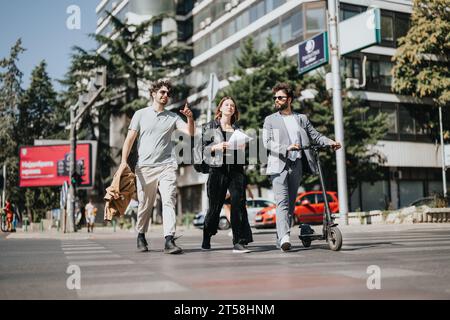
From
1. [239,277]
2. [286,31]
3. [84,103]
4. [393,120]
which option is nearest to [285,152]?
[239,277]

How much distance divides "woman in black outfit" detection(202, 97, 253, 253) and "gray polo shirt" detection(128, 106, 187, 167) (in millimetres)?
440

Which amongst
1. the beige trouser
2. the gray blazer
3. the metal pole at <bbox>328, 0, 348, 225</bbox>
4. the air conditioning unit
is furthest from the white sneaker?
the air conditioning unit

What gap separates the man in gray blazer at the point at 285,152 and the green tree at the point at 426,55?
89.0 feet

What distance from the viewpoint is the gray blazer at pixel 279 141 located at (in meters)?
6.83

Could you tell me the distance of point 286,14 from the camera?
113 ft

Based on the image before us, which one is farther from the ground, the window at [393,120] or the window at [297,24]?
the window at [297,24]

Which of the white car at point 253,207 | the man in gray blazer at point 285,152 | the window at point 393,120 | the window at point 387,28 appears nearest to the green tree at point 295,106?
the white car at point 253,207

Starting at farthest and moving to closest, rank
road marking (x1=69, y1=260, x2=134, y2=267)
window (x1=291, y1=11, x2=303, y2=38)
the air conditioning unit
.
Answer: window (x1=291, y1=11, x2=303, y2=38) → the air conditioning unit → road marking (x1=69, y1=260, x2=134, y2=267)

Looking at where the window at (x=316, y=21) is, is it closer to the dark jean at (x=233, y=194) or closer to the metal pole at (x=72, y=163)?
the metal pole at (x=72, y=163)

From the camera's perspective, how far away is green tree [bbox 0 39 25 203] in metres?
45.6

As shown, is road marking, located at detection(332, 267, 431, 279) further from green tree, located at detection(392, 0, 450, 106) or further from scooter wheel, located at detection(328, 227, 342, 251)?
green tree, located at detection(392, 0, 450, 106)

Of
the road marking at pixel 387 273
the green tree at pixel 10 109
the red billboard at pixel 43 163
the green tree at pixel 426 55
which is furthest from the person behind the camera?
the green tree at pixel 10 109

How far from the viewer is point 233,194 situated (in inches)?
274

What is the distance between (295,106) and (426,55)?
1043 cm
